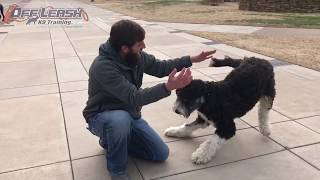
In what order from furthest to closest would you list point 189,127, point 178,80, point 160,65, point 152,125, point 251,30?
point 251,30, point 152,125, point 189,127, point 160,65, point 178,80

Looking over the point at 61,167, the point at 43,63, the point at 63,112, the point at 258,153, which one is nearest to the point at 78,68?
the point at 43,63

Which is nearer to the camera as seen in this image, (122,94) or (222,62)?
(122,94)

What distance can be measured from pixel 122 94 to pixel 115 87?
3.5 inches

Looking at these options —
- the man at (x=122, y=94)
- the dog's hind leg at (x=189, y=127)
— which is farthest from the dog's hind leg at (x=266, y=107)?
the man at (x=122, y=94)

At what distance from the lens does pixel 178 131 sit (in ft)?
15.5

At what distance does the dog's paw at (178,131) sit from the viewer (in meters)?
4.67

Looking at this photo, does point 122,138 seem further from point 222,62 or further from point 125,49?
point 222,62

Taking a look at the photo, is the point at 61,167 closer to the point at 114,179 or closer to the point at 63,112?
the point at 114,179

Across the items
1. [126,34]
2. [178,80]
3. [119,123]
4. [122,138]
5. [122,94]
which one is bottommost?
[122,138]

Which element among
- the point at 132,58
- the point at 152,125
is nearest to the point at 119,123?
the point at 132,58

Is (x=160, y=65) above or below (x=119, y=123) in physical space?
above

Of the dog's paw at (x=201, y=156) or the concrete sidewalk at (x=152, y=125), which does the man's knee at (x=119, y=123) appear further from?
the dog's paw at (x=201, y=156)
